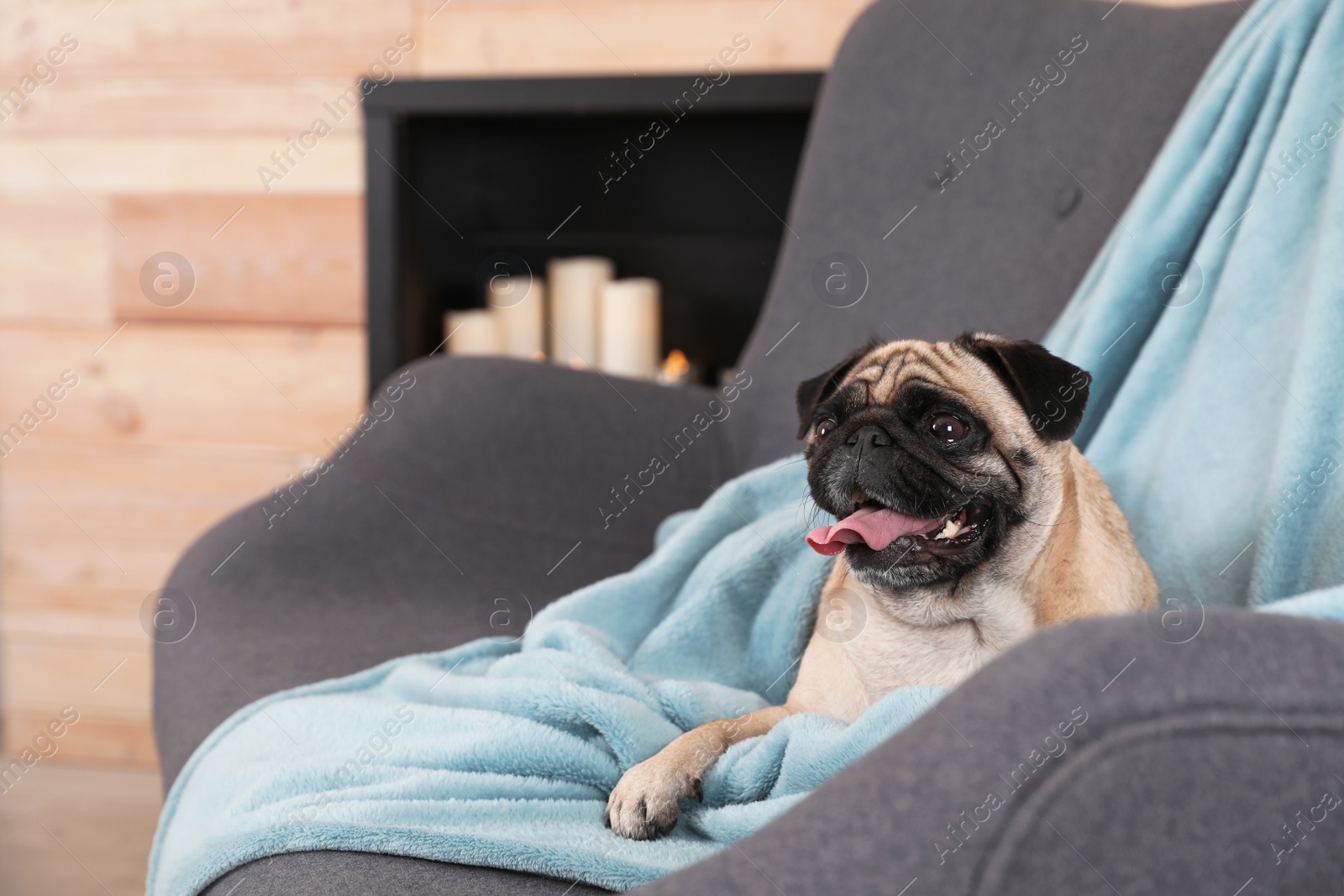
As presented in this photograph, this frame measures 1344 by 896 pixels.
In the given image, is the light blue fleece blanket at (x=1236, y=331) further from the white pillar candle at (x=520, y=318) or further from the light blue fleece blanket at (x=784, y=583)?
the white pillar candle at (x=520, y=318)

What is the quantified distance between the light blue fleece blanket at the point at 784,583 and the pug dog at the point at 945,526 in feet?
0.30

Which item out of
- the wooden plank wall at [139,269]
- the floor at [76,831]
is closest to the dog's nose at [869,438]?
the wooden plank wall at [139,269]

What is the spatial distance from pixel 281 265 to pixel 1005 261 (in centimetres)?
155

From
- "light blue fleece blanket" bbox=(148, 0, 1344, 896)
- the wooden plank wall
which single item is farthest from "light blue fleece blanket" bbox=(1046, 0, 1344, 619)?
the wooden plank wall

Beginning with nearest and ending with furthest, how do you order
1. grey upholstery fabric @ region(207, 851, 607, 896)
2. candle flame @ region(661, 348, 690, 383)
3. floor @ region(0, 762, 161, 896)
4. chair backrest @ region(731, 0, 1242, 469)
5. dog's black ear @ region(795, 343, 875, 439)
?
1. grey upholstery fabric @ region(207, 851, 607, 896)
2. dog's black ear @ region(795, 343, 875, 439)
3. chair backrest @ region(731, 0, 1242, 469)
4. floor @ region(0, 762, 161, 896)
5. candle flame @ region(661, 348, 690, 383)

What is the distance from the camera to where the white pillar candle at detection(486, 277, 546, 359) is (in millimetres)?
2207

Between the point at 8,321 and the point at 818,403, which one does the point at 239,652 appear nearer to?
the point at 818,403

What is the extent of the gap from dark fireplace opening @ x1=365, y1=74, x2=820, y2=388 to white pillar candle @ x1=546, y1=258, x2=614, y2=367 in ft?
0.50

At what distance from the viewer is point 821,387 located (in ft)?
3.63

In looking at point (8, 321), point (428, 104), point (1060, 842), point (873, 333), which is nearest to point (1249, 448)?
point (873, 333)

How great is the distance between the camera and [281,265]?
231 cm

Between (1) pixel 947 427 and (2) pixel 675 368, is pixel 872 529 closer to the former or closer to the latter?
(1) pixel 947 427

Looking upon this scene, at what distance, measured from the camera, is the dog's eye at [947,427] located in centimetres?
97

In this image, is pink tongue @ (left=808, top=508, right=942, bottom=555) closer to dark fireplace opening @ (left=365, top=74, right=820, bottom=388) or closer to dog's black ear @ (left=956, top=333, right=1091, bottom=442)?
dog's black ear @ (left=956, top=333, right=1091, bottom=442)
